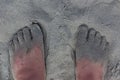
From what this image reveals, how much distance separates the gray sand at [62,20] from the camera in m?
1.76

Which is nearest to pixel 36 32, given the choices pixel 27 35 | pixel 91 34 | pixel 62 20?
pixel 27 35

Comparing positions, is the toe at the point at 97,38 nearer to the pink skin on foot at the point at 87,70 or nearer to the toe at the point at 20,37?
the pink skin on foot at the point at 87,70

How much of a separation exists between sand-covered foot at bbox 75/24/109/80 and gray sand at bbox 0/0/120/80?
38 millimetres

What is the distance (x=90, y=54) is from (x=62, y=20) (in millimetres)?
235

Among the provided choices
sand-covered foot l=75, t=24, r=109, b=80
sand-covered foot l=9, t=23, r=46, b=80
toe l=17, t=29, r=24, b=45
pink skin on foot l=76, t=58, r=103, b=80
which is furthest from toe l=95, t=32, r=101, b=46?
toe l=17, t=29, r=24, b=45

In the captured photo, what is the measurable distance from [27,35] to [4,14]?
0.55ft

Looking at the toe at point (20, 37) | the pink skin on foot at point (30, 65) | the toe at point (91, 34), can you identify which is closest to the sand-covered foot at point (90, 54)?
the toe at point (91, 34)

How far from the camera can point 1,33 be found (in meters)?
1.82

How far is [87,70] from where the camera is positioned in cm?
175

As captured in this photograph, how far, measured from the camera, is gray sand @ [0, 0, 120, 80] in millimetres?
1757

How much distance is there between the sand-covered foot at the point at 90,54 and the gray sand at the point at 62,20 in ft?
0.12

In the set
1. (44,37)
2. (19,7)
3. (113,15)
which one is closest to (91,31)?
(113,15)

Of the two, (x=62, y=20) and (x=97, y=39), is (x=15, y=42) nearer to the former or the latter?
(x=62, y=20)

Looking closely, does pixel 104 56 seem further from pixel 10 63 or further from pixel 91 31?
pixel 10 63
